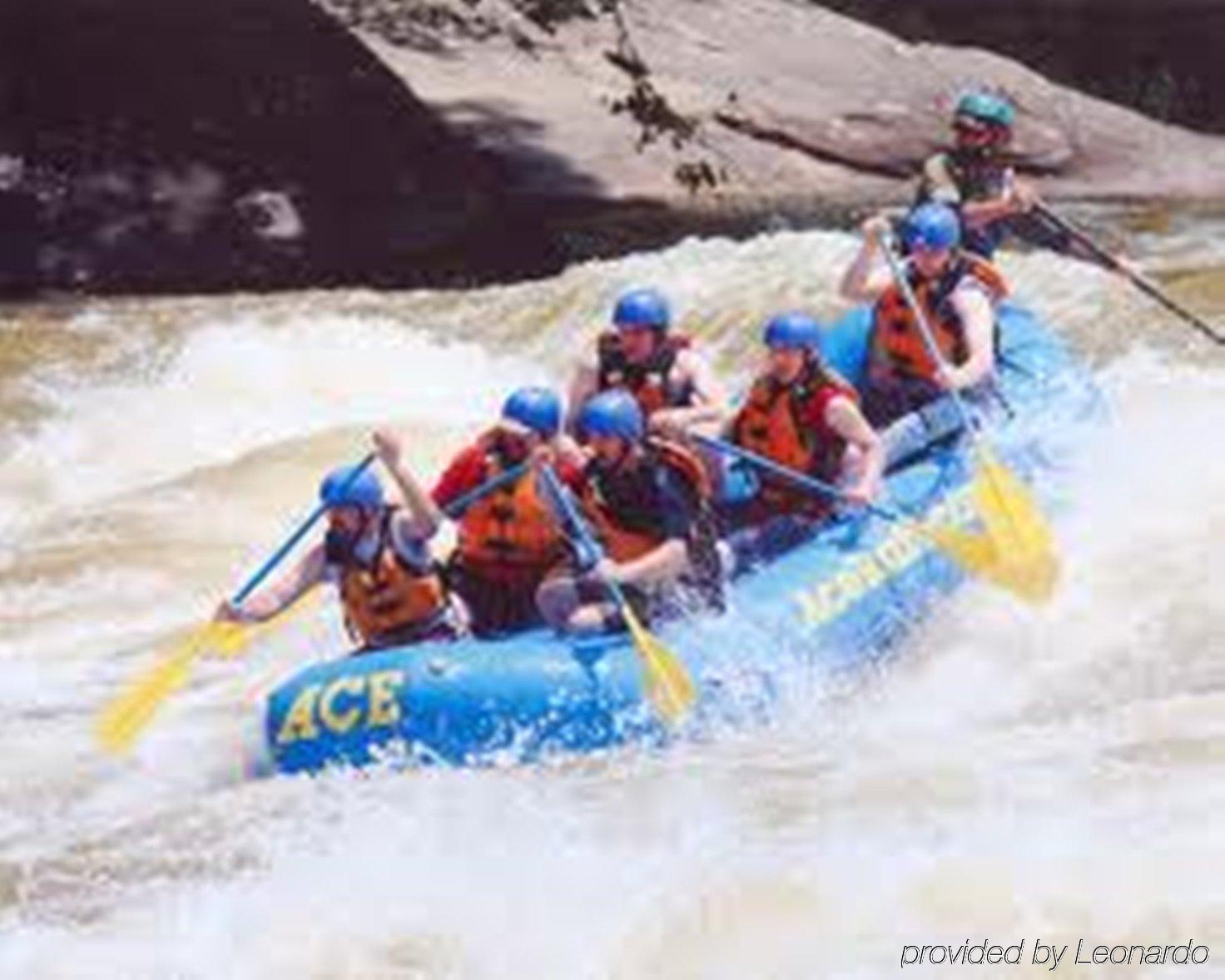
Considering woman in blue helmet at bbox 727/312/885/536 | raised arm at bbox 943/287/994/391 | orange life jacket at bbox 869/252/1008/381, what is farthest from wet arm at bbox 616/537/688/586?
orange life jacket at bbox 869/252/1008/381

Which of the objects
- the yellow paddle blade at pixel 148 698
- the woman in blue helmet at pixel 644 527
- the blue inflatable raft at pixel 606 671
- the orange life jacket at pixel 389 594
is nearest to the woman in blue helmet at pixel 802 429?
the blue inflatable raft at pixel 606 671

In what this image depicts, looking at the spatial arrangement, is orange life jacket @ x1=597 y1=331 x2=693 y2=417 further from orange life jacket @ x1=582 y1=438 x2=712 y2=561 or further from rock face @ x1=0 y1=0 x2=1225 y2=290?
rock face @ x1=0 y1=0 x2=1225 y2=290

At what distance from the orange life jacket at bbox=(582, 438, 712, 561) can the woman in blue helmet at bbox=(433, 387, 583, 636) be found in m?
0.10

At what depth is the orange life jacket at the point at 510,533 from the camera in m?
7.21

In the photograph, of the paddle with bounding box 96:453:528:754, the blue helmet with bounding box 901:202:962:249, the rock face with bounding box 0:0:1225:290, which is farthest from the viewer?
the rock face with bounding box 0:0:1225:290

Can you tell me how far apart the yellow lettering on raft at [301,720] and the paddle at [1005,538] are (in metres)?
2.24

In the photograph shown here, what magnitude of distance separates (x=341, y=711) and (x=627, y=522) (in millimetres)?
1022

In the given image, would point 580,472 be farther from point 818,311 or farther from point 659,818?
point 818,311

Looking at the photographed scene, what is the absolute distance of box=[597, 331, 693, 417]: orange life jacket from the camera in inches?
317

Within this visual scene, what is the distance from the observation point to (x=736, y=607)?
7.29 metres

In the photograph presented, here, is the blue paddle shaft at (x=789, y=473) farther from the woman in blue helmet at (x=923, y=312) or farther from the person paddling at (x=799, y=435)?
the woman in blue helmet at (x=923, y=312)

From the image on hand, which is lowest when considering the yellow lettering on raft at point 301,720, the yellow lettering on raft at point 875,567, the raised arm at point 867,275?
the yellow lettering on raft at point 301,720

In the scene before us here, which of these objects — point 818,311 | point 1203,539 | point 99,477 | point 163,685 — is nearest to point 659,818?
point 163,685

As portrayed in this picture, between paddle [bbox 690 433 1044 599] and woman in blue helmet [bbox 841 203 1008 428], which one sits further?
woman in blue helmet [bbox 841 203 1008 428]
